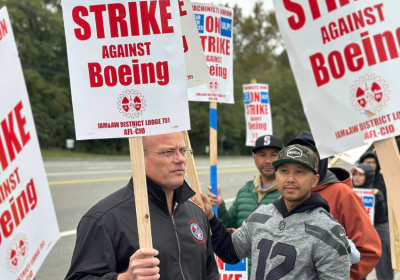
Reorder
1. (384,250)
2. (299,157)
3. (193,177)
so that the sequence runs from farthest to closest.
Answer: (384,250) < (193,177) < (299,157)

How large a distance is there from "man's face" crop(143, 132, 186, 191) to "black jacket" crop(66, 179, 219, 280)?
48 millimetres

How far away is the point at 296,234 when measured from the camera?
2.78m

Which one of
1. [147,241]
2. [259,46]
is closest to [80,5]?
[147,241]

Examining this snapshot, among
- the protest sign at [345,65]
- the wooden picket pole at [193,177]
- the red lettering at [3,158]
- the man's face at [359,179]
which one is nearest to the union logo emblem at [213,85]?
the wooden picket pole at [193,177]

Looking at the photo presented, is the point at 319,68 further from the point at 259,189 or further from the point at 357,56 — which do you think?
the point at 259,189

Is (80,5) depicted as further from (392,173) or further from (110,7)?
(392,173)

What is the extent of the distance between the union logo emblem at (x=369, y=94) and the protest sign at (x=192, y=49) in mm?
991

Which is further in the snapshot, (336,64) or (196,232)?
(196,232)

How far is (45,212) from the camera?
2.60m

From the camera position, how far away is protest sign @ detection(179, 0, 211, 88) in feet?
10.2

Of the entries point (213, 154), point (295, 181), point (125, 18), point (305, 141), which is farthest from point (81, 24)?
point (213, 154)

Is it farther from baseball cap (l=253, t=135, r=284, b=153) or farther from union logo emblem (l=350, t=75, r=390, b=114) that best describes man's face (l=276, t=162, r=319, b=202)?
baseball cap (l=253, t=135, r=284, b=153)

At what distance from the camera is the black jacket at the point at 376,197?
634cm

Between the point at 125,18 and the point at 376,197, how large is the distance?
5.09 m
